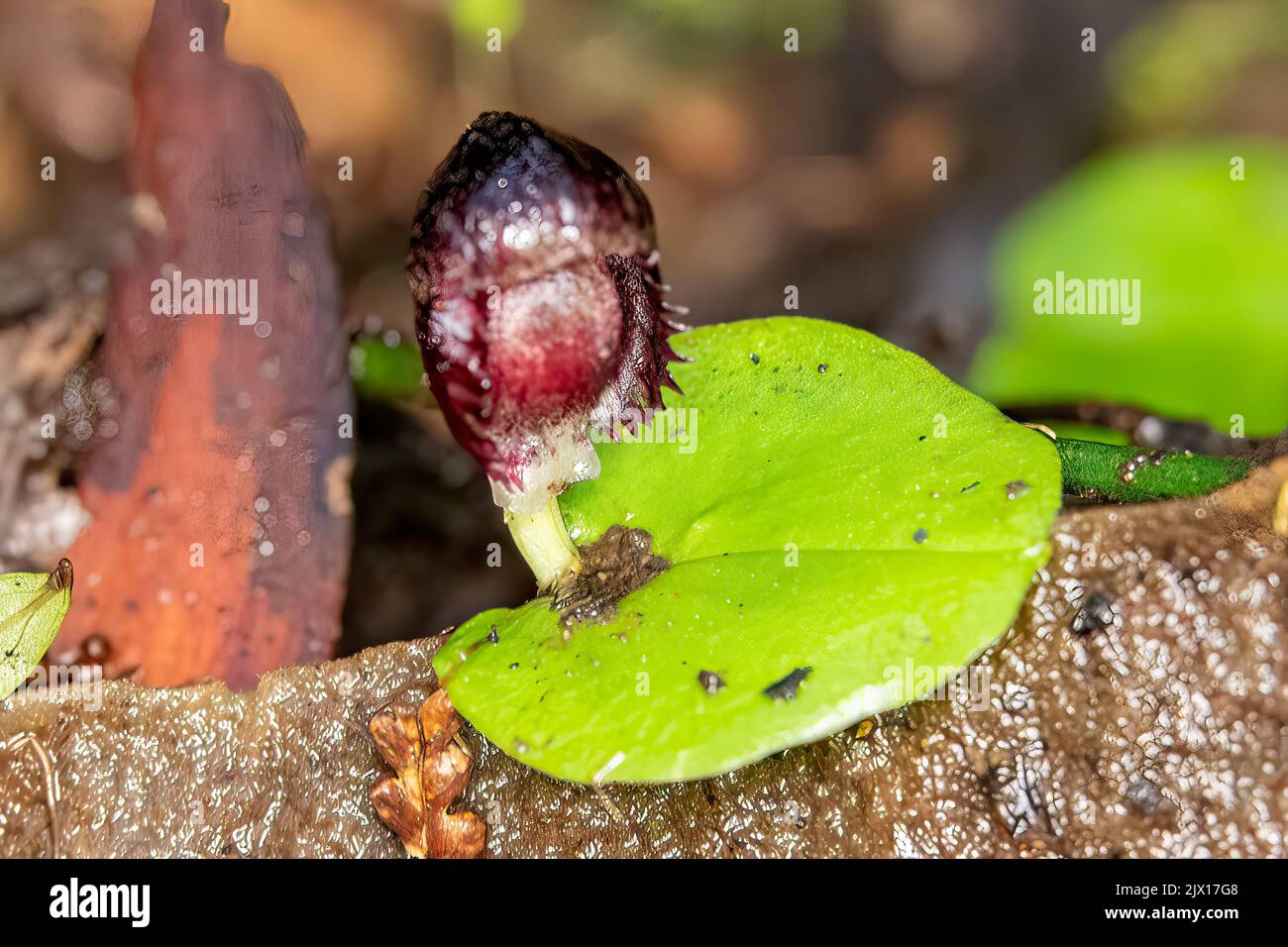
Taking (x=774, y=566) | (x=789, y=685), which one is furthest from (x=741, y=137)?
(x=789, y=685)

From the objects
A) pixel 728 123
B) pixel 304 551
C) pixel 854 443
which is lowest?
pixel 304 551

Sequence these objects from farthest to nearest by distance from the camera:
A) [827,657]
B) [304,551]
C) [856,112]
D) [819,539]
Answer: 1. [856,112]
2. [304,551]
3. [819,539]
4. [827,657]

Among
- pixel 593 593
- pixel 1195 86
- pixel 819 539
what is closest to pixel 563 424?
pixel 593 593

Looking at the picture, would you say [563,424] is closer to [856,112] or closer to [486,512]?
[486,512]

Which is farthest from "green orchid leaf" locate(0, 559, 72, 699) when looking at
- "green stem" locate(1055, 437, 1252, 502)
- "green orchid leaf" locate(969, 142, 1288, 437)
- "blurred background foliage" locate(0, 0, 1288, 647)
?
"green orchid leaf" locate(969, 142, 1288, 437)

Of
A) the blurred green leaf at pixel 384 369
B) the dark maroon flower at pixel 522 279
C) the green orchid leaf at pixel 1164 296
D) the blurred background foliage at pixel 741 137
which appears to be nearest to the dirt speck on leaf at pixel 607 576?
the dark maroon flower at pixel 522 279

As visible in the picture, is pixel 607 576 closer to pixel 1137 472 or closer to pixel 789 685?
pixel 789 685
